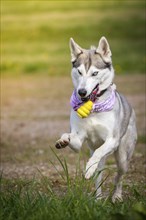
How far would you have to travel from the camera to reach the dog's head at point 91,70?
324 inches

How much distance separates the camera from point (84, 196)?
7082 mm

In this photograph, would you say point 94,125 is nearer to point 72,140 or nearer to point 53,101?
point 72,140

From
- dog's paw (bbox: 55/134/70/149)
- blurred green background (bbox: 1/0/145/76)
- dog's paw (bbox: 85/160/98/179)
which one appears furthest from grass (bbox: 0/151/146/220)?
blurred green background (bbox: 1/0/145/76)

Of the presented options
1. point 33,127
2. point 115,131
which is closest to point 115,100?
Result: point 115,131

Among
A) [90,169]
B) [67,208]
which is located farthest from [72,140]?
[67,208]

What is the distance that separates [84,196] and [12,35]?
1210 inches

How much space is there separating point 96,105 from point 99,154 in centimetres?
62

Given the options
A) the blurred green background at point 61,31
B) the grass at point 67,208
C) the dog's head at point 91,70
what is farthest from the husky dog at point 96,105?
the blurred green background at point 61,31

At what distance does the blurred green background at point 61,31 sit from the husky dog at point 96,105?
20313 mm

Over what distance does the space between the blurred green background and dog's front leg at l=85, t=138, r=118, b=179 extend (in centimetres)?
2049

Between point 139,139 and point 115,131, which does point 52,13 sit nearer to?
point 139,139

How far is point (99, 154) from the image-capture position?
27.3 feet

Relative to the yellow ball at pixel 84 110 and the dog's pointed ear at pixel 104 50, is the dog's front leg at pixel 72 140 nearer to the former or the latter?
the yellow ball at pixel 84 110

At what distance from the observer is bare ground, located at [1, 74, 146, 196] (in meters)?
11.5
